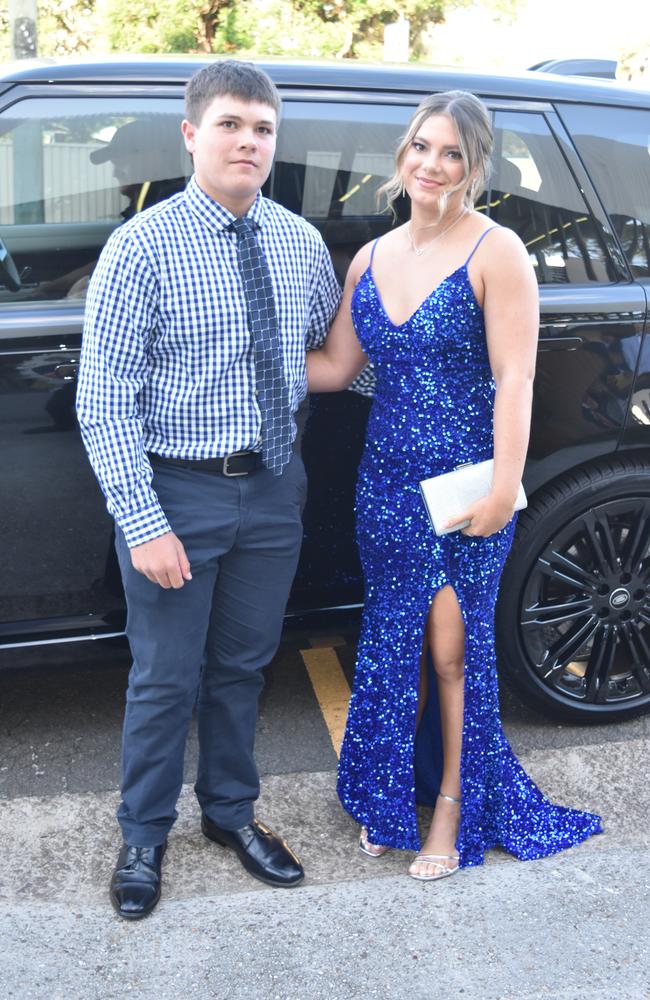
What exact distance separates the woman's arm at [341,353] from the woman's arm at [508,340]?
343 millimetres

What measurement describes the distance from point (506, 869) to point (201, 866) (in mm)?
741

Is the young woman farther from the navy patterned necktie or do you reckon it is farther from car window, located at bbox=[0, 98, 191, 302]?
car window, located at bbox=[0, 98, 191, 302]

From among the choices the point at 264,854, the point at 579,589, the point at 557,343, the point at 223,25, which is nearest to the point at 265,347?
the point at 557,343

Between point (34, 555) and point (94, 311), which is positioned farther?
point (34, 555)

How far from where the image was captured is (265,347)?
2.30 m

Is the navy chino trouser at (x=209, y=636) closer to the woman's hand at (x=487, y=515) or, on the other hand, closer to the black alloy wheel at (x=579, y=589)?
the woman's hand at (x=487, y=515)

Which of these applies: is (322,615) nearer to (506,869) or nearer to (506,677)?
(506,677)

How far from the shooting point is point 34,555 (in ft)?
9.07

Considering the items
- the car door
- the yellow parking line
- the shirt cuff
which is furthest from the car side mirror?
the yellow parking line

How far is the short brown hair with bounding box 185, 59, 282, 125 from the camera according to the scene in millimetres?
2201

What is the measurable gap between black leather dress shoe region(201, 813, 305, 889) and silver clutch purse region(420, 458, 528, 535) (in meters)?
0.87

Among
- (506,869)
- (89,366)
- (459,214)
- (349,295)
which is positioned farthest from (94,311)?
(506,869)

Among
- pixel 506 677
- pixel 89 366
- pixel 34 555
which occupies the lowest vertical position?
pixel 506 677

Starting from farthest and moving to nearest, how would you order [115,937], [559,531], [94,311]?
1. [559,531]
2. [115,937]
3. [94,311]
